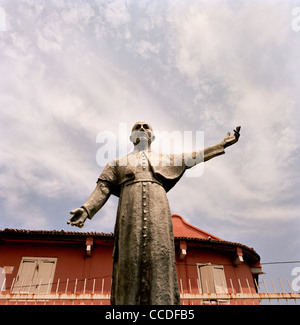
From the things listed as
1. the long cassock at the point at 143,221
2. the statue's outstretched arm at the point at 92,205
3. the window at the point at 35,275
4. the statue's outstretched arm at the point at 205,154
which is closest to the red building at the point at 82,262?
the window at the point at 35,275

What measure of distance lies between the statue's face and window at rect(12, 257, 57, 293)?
29.0 feet

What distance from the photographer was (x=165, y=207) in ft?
9.54

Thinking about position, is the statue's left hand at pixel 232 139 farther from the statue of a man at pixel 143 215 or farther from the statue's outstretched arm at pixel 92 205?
the statue's outstretched arm at pixel 92 205

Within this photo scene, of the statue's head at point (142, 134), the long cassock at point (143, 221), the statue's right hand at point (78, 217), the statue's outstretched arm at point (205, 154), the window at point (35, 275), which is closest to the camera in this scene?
the long cassock at point (143, 221)

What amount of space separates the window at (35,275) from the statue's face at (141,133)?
29.0 feet

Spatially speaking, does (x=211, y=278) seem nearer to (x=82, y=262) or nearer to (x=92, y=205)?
(x=82, y=262)

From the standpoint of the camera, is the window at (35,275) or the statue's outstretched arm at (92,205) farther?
the window at (35,275)

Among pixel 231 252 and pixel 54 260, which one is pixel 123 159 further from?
pixel 231 252

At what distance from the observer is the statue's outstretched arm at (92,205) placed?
288cm

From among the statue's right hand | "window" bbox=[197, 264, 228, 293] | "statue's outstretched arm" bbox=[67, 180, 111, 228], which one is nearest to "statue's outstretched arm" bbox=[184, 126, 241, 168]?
"statue's outstretched arm" bbox=[67, 180, 111, 228]

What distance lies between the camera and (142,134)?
375 centimetres

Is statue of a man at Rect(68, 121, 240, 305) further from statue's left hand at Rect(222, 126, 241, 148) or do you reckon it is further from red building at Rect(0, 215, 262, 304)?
red building at Rect(0, 215, 262, 304)

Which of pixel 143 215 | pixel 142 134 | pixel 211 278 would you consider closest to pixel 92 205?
pixel 143 215
